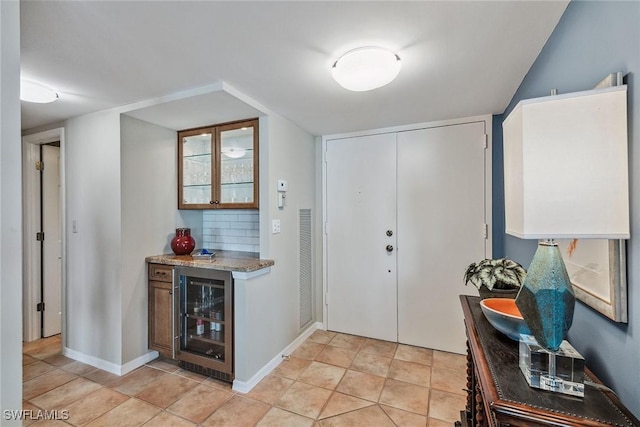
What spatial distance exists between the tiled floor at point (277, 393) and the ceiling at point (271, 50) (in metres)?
2.23

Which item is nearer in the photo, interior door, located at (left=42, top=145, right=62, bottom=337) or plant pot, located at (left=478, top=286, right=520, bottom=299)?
plant pot, located at (left=478, top=286, right=520, bottom=299)

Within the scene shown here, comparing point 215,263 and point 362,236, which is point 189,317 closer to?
point 215,263

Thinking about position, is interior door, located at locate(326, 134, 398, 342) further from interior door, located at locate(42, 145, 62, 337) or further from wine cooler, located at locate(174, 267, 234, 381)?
interior door, located at locate(42, 145, 62, 337)

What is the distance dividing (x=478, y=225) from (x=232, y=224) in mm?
2505

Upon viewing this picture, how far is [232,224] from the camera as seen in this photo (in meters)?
3.07

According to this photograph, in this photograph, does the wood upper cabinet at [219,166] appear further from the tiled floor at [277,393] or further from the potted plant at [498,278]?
the potted plant at [498,278]

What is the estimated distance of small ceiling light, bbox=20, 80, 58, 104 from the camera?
1.89m

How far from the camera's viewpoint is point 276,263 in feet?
8.39

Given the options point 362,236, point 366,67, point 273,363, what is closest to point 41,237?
point 273,363

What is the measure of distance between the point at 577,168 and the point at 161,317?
117 inches

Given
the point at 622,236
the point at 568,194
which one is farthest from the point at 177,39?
the point at 622,236

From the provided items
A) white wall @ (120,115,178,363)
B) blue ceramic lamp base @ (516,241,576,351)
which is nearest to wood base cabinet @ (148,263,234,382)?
white wall @ (120,115,178,363)

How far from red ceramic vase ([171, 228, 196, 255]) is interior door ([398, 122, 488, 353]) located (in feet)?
6.98
